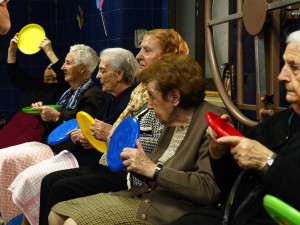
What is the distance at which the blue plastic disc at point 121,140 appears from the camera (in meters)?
2.40

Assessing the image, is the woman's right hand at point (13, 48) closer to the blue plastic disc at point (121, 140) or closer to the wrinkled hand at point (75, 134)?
the wrinkled hand at point (75, 134)

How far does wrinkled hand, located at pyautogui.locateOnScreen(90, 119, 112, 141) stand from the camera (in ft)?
9.50

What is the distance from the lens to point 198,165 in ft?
7.07

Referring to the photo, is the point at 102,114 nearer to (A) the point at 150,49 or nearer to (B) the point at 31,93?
(A) the point at 150,49

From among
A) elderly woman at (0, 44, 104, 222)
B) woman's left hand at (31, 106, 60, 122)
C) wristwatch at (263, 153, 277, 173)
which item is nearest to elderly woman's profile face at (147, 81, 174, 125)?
wristwatch at (263, 153, 277, 173)

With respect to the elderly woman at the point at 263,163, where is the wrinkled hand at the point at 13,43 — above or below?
above

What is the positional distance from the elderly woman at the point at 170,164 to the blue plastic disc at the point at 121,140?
86 millimetres

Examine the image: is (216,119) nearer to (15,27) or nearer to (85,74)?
(85,74)

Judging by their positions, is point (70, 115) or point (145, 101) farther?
point (70, 115)

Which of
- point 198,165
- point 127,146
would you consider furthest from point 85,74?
point 198,165

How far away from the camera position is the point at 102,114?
3.36 m

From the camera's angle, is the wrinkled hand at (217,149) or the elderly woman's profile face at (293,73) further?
the wrinkled hand at (217,149)

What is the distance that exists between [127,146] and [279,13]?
77 cm

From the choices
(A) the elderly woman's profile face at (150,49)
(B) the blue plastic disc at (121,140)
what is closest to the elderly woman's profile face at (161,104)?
(B) the blue plastic disc at (121,140)
